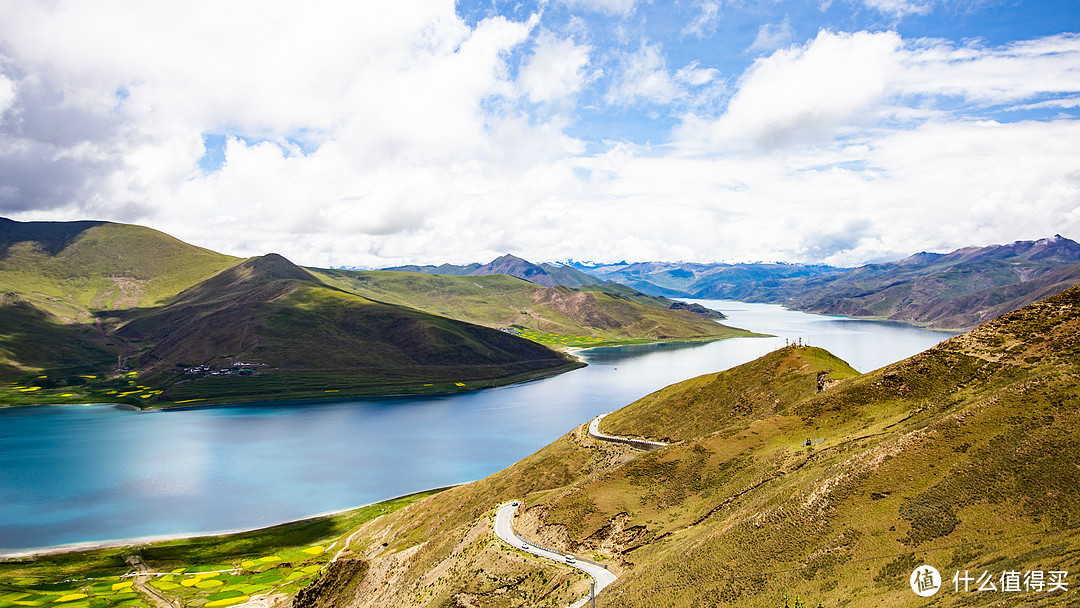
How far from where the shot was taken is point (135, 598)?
91188 millimetres

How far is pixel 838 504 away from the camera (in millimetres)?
50906

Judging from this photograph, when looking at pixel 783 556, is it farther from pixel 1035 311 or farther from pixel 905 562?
pixel 1035 311

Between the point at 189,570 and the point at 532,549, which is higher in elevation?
the point at 532,549

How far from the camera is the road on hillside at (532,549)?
56825 millimetres

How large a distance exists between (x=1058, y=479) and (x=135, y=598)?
117 metres

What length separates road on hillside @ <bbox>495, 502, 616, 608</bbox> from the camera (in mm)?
56825
